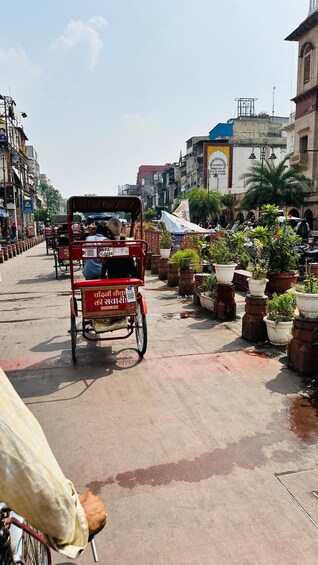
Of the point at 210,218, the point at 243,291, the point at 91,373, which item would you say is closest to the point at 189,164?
the point at 210,218

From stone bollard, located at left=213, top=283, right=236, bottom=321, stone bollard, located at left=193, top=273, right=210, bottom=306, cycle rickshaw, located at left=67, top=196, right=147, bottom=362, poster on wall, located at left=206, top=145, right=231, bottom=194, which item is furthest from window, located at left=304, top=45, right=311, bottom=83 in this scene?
cycle rickshaw, located at left=67, top=196, right=147, bottom=362

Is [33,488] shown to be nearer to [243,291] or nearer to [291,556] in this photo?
[291,556]

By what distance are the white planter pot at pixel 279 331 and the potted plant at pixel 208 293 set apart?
225cm

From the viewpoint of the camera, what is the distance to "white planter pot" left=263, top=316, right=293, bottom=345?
18.7 ft

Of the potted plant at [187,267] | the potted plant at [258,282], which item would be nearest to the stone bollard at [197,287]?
the potted plant at [187,267]

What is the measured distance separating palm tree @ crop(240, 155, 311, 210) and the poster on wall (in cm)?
2543

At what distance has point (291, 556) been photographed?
225cm

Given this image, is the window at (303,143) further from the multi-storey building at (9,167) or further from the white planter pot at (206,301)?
the white planter pot at (206,301)

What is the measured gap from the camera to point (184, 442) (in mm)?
3416

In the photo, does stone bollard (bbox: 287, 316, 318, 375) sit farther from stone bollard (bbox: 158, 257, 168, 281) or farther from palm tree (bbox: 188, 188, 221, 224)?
palm tree (bbox: 188, 188, 221, 224)

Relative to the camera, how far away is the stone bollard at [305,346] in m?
4.63

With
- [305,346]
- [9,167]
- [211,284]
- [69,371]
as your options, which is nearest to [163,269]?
[211,284]

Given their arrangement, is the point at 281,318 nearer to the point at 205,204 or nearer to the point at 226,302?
the point at 226,302

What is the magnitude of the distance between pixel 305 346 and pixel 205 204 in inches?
1729
